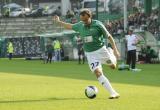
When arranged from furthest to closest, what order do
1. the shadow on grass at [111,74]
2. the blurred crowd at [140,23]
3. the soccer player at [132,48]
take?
the blurred crowd at [140,23] < the soccer player at [132,48] < the shadow on grass at [111,74]

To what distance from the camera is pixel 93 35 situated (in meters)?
16.3

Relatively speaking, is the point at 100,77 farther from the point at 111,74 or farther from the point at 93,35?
the point at 111,74

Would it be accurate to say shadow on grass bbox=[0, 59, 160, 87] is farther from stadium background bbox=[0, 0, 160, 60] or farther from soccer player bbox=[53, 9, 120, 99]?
stadium background bbox=[0, 0, 160, 60]

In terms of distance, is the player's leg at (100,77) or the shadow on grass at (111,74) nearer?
the player's leg at (100,77)

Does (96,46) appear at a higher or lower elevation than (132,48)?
higher

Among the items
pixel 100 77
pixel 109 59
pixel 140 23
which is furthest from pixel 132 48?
pixel 140 23

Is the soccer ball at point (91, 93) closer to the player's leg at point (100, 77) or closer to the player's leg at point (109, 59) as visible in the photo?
the player's leg at point (100, 77)

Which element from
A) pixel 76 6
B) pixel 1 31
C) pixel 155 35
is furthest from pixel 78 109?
pixel 76 6

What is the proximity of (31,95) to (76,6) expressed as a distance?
77570 mm

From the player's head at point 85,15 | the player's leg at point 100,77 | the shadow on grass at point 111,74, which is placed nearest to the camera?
the player's head at point 85,15

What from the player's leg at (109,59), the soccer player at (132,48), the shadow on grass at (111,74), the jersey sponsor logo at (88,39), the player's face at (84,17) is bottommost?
the shadow on grass at (111,74)

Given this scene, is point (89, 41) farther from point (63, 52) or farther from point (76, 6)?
point (76, 6)

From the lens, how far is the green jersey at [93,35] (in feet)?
53.5

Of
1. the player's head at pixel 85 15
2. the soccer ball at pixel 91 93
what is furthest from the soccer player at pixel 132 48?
the player's head at pixel 85 15
